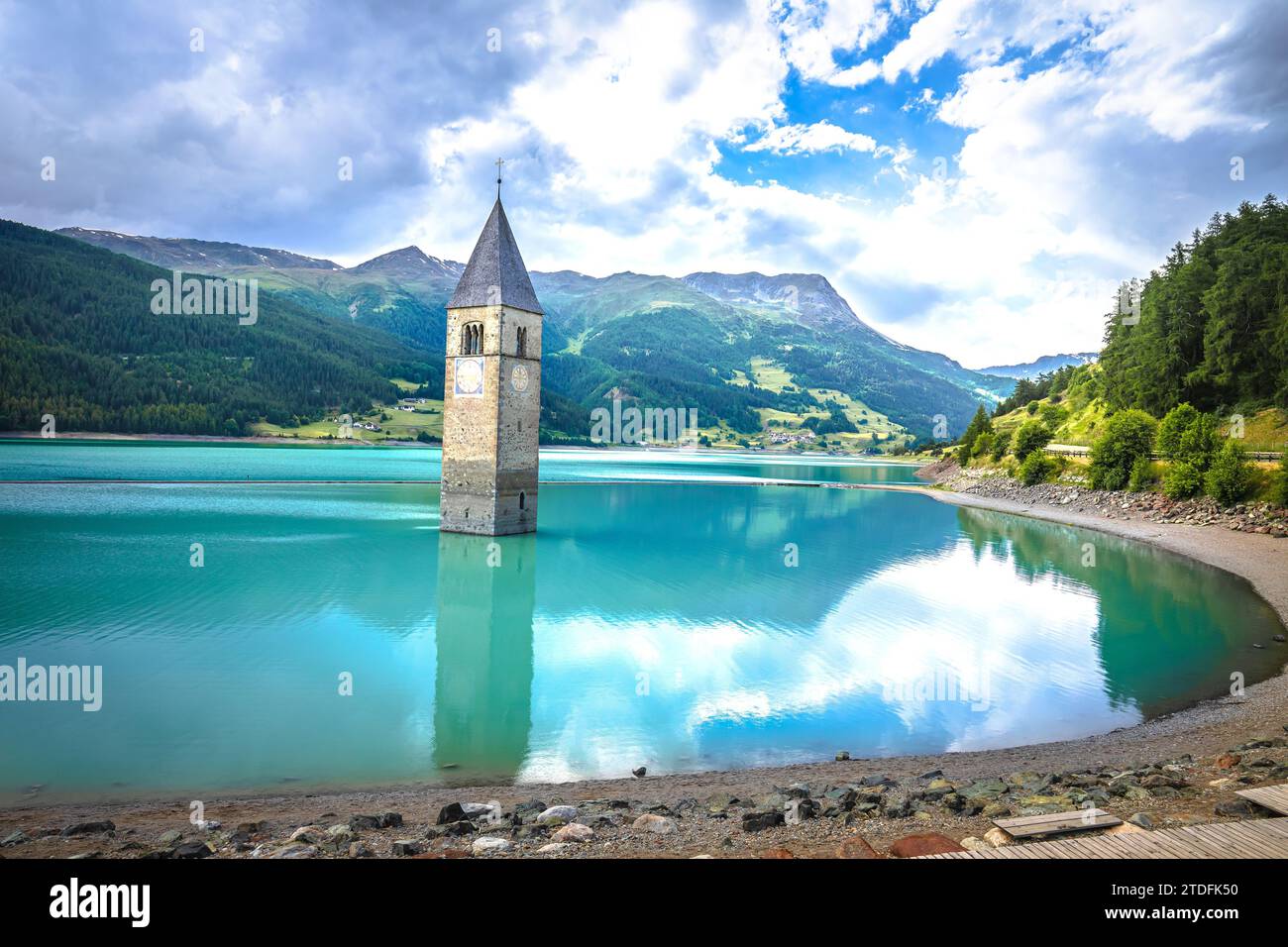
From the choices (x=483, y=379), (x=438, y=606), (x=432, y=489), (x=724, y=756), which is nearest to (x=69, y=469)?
(x=432, y=489)

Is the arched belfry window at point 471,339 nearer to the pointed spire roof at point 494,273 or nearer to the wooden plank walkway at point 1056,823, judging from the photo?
the pointed spire roof at point 494,273

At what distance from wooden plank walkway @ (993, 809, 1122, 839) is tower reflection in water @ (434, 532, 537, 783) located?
7.82 metres

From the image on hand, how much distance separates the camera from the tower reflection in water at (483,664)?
13.7 m

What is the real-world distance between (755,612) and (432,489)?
50800 millimetres

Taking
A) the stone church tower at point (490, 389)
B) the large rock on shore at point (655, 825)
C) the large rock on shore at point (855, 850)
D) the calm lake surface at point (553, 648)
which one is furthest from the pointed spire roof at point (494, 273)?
the large rock on shore at point (855, 850)

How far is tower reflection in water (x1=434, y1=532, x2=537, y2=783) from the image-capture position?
13672mm

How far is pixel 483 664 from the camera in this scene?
19562mm

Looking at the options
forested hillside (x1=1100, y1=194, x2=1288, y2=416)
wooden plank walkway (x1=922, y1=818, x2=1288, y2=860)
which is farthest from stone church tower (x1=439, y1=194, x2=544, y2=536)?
forested hillside (x1=1100, y1=194, x2=1288, y2=416)

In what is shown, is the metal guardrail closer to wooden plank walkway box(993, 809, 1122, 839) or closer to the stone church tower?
the stone church tower

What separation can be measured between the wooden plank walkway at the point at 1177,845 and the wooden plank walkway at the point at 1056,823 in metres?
0.90

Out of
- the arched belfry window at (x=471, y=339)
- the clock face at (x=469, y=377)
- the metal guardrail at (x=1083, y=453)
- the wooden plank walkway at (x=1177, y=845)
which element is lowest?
the wooden plank walkway at (x=1177, y=845)

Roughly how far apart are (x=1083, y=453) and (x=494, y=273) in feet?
177

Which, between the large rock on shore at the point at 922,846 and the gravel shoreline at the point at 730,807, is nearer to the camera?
the large rock on shore at the point at 922,846
